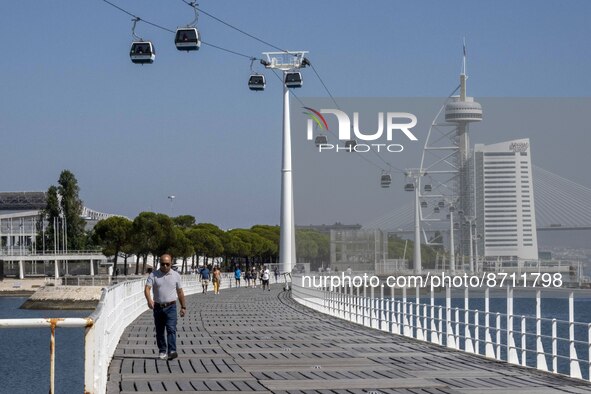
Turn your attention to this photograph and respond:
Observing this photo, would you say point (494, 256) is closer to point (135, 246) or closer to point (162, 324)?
point (135, 246)

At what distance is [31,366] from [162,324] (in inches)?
1453

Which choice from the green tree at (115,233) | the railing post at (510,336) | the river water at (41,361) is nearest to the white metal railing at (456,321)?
the railing post at (510,336)

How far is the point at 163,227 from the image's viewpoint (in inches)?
5034

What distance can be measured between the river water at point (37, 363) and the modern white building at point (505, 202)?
88.7m

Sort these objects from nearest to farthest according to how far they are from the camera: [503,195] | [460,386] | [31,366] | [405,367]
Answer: [460,386] → [405,367] → [31,366] → [503,195]

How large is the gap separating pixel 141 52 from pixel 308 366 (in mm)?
15538

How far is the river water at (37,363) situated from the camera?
45.0m

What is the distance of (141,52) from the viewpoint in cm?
3406

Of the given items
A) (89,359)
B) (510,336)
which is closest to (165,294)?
(510,336)

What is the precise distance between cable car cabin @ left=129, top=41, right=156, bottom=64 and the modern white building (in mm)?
127953

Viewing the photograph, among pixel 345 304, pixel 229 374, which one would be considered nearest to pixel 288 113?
pixel 345 304

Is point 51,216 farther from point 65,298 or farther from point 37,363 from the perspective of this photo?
point 37,363

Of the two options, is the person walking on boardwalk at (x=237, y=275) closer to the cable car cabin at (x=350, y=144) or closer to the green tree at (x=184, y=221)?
the cable car cabin at (x=350, y=144)

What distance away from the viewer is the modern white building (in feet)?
527
